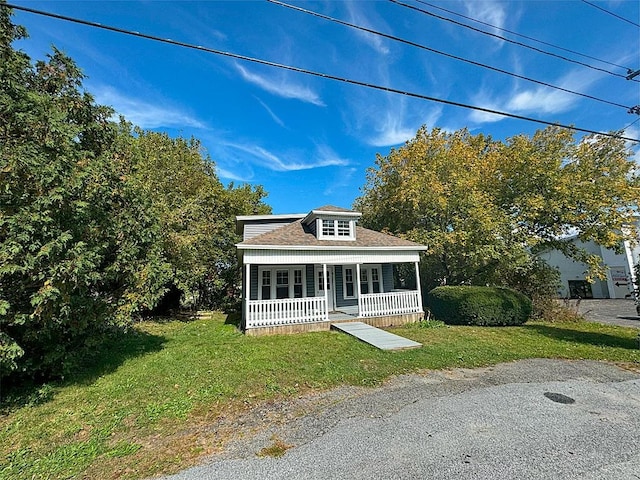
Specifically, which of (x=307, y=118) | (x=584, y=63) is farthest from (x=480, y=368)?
(x=307, y=118)

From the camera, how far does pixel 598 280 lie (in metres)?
23.2

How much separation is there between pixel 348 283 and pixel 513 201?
31.6 feet

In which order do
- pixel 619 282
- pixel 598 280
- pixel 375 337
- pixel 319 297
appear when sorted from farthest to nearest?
pixel 598 280 → pixel 619 282 → pixel 319 297 → pixel 375 337

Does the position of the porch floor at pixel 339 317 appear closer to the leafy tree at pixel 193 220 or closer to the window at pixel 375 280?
the window at pixel 375 280

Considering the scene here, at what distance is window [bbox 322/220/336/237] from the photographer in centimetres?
1313

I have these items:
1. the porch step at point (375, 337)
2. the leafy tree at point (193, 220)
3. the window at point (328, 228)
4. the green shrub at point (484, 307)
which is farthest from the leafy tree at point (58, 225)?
the green shrub at point (484, 307)

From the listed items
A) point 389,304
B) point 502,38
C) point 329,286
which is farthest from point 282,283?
point 502,38

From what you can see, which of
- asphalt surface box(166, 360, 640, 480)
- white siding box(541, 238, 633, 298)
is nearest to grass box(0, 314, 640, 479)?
asphalt surface box(166, 360, 640, 480)

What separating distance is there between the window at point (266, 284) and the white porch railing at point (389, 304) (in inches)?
166

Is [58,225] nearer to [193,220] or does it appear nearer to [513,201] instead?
[193,220]

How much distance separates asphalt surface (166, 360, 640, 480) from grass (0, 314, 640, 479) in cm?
39

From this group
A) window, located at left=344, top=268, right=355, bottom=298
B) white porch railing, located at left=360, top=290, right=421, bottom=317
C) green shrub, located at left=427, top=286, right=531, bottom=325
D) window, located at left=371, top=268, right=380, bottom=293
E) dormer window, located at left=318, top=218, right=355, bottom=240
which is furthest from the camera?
window, located at left=371, top=268, right=380, bottom=293

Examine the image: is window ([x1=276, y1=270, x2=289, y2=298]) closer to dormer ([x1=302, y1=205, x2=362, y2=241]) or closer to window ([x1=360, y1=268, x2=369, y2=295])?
dormer ([x1=302, y1=205, x2=362, y2=241])

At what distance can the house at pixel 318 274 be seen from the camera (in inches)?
428
